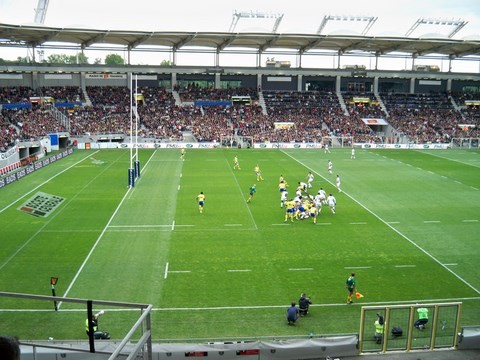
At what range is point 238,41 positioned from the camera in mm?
73875

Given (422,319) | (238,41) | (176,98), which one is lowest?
(422,319)

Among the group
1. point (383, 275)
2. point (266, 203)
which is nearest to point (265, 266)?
point (383, 275)

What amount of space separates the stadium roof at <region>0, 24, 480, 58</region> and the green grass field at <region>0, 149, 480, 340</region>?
31.3 metres

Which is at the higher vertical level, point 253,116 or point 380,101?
point 380,101

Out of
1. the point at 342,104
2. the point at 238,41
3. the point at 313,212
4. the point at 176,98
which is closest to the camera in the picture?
the point at 313,212

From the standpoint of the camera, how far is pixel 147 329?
5.33 metres

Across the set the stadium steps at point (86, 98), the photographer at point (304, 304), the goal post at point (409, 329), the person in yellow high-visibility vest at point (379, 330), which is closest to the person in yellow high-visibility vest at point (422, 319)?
the goal post at point (409, 329)

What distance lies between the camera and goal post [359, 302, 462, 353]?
12977 mm

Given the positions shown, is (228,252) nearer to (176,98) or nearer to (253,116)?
(253,116)

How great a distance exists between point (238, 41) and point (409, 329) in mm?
66183

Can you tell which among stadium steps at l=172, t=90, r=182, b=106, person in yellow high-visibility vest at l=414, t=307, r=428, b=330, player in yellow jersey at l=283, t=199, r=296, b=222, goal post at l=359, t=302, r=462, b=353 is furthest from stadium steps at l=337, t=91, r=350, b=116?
person in yellow high-visibility vest at l=414, t=307, r=428, b=330

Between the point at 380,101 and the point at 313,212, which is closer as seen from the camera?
the point at 313,212

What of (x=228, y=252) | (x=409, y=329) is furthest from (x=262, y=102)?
(x=409, y=329)

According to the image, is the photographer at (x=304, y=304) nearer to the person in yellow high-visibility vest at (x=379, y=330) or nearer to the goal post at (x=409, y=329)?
the goal post at (x=409, y=329)
